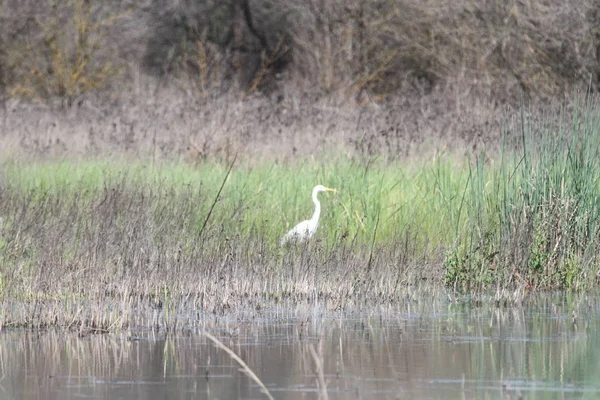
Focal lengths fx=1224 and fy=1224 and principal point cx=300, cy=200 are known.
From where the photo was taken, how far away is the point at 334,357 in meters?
6.42

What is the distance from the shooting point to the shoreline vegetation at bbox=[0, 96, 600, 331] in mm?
7902

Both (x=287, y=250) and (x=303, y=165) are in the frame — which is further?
(x=303, y=165)

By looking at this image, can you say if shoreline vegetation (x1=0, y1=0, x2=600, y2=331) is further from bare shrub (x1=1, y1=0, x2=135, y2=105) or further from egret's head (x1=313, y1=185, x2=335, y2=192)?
egret's head (x1=313, y1=185, x2=335, y2=192)

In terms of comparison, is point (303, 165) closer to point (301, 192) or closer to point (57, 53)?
point (301, 192)

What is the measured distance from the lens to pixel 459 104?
1702cm

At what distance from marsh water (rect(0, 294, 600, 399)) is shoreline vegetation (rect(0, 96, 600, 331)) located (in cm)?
34

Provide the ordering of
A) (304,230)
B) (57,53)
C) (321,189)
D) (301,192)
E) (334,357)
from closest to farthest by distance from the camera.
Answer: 1. (334,357)
2. (304,230)
3. (321,189)
4. (301,192)
5. (57,53)

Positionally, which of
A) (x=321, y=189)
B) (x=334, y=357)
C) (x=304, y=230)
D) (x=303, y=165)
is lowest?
(x=334, y=357)

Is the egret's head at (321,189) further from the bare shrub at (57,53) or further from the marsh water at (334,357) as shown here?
the bare shrub at (57,53)

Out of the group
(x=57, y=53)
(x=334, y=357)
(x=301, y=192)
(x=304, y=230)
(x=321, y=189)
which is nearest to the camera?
(x=334, y=357)

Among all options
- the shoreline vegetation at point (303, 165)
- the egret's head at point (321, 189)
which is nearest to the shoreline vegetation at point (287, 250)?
the shoreline vegetation at point (303, 165)

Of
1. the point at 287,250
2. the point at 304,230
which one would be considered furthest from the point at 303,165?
the point at 287,250

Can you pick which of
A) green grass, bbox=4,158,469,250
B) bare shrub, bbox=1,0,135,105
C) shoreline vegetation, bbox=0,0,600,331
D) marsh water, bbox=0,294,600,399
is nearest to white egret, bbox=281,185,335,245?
green grass, bbox=4,158,469,250

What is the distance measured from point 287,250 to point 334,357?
3.18 m
